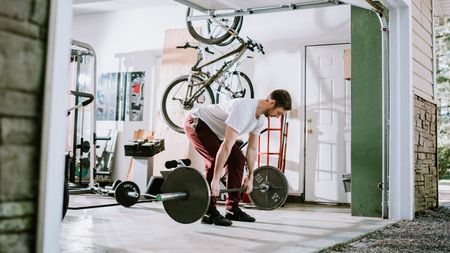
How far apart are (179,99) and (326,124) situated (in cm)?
206

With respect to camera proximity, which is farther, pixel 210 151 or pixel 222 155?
pixel 210 151

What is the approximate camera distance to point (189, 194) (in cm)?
316

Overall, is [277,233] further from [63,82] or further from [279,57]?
[279,57]

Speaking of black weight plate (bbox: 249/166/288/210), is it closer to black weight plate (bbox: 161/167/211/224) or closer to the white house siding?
black weight plate (bbox: 161/167/211/224)

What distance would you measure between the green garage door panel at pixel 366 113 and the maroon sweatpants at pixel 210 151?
1326 mm

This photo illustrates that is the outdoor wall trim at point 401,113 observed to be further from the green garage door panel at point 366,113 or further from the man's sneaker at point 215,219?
the man's sneaker at point 215,219

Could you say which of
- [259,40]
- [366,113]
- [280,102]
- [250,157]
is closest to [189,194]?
[250,157]

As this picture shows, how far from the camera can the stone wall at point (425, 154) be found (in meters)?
4.73

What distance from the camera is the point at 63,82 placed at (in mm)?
1278

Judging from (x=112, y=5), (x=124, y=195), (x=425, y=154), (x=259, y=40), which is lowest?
(x=124, y=195)

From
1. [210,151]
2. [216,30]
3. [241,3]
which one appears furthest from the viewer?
[216,30]

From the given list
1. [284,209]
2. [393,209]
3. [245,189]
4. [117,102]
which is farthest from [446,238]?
[117,102]

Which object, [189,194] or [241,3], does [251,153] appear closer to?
[189,194]

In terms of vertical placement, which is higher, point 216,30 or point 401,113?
point 216,30
